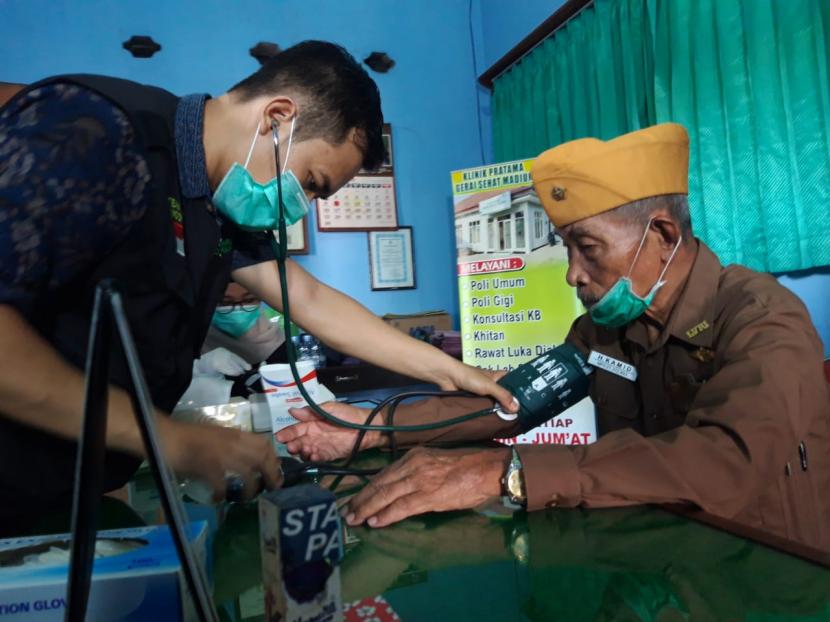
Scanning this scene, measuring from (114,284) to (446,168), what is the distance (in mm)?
3203

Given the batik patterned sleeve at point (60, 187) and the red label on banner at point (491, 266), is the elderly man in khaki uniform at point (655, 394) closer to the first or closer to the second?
the batik patterned sleeve at point (60, 187)

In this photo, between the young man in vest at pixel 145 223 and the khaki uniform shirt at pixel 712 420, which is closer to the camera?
the young man in vest at pixel 145 223

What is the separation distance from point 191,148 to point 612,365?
1.01 m

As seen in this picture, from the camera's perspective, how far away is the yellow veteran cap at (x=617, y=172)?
118 cm

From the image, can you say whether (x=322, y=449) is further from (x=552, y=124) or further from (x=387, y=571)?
(x=552, y=124)

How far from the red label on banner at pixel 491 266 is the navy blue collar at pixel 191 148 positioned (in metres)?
1.85

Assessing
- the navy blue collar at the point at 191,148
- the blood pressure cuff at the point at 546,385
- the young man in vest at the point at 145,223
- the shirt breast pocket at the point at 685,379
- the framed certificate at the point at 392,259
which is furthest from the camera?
the framed certificate at the point at 392,259

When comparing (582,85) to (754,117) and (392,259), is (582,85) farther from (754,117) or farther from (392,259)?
(392,259)

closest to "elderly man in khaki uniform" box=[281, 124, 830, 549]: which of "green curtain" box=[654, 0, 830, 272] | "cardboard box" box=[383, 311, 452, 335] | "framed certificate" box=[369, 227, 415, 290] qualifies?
"green curtain" box=[654, 0, 830, 272]

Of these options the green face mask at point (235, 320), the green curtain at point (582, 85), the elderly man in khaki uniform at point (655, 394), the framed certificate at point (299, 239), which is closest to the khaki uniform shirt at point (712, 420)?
the elderly man in khaki uniform at point (655, 394)

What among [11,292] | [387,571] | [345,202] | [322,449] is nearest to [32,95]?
[11,292]

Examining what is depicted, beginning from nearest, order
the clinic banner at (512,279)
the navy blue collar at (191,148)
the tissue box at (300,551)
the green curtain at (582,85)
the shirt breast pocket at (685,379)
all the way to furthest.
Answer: the tissue box at (300,551) < the navy blue collar at (191,148) < the shirt breast pocket at (685,379) < the green curtain at (582,85) < the clinic banner at (512,279)

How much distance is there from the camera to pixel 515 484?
78 centimetres

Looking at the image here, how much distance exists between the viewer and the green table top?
51 centimetres
